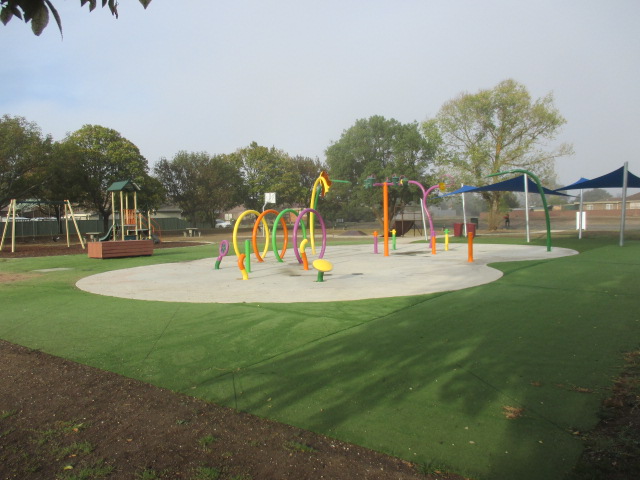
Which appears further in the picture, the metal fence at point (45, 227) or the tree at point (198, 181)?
the tree at point (198, 181)

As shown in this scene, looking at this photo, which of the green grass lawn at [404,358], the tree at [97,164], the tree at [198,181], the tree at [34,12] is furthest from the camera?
the tree at [198,181]

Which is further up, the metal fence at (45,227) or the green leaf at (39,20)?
the green leaf at (39,20)

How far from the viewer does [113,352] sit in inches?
209

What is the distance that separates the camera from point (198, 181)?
54125 millimetres

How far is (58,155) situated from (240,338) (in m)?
32.4

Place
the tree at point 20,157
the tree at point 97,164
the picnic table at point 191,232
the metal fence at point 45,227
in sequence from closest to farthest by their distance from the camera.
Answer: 1. the tree at point 20,157
2. the tree at point 97,164
3. the metal fence at point 45,227
4. the picnic table at point 191,232

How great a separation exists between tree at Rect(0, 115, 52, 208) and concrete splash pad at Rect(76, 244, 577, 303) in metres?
21.4

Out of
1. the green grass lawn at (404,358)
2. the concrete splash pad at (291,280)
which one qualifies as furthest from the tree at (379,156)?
the green grass lawn at (404,358)

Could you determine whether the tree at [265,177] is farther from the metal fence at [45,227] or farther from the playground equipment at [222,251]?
the playground equipment at [222,251]

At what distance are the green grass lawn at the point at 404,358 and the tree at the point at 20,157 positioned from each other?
25336 millimetres

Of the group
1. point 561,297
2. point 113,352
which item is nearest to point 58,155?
point 113,352

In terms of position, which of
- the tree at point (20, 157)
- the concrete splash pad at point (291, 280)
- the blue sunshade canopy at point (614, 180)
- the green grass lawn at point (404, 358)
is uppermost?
the tree at point (20, 157)

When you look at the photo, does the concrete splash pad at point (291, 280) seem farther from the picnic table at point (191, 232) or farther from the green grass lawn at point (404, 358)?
the picnic table at point (191, 232)

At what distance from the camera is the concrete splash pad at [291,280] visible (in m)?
8.69
